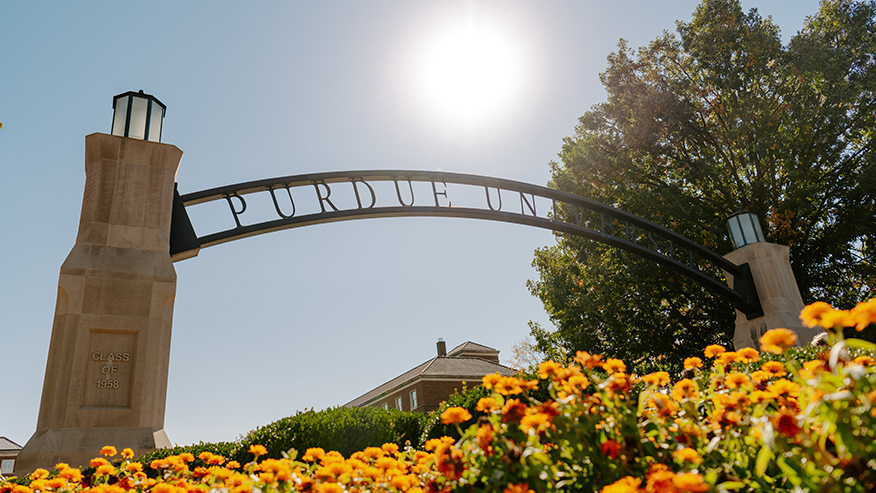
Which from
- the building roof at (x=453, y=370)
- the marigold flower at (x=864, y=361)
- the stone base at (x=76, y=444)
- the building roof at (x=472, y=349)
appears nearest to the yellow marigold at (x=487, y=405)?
the marigold flower at (x=864, y=361)

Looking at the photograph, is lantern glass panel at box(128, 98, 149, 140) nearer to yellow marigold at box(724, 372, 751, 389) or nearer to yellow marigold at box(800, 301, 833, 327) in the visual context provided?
yellow marigold at box(724, 372, 751, 389)

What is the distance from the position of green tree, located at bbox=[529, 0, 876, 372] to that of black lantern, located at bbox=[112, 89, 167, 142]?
1366 cm

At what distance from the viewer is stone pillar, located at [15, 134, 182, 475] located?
541 cm

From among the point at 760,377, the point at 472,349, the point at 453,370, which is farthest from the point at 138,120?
the point at 472,349

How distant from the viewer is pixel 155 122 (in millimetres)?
6996

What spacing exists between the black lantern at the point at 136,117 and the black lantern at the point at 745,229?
11.5 meters

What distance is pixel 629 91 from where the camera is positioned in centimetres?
1795

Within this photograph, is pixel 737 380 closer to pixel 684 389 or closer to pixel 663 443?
pixel 684 389

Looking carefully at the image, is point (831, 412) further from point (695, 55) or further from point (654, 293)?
point (695, 55)

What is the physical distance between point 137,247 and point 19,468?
2579mm

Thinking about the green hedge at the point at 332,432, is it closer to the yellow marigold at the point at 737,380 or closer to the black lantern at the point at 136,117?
the black lantern at the point at 136,117

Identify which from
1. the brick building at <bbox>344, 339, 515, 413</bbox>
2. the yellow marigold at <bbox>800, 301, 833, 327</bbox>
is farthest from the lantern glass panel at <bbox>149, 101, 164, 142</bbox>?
the brick building at <bbox>344, 339, 515, 413</bbox>

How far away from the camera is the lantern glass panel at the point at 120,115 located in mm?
6695

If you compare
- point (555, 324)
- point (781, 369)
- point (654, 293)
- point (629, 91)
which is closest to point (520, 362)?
point (555, 324)
